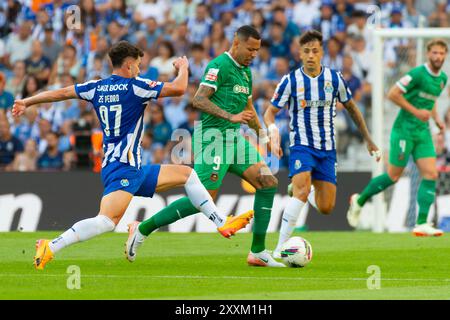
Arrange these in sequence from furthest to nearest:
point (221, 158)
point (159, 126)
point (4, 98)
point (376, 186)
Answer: point (4, 98) < point (159, 126) < point (376, 186) < point (221, 158)

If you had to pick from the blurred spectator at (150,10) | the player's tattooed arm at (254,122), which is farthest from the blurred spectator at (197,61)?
the player's tattooed arm at (254,122)

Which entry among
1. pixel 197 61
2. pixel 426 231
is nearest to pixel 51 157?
pixel 197 61

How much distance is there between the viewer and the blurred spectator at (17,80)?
21656 mm

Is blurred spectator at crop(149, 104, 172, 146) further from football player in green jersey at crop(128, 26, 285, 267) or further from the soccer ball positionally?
the soccer ball

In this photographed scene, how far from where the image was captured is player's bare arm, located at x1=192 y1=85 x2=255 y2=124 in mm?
11086

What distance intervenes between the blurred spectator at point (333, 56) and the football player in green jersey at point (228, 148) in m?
9.58

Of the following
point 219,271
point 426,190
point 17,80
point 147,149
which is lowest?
point 219,271

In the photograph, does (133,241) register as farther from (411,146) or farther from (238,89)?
(411,146)

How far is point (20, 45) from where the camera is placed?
896 inches

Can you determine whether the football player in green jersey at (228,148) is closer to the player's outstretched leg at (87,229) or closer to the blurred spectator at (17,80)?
the player's outstretched leg at (87,229)

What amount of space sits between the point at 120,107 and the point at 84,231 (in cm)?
123
